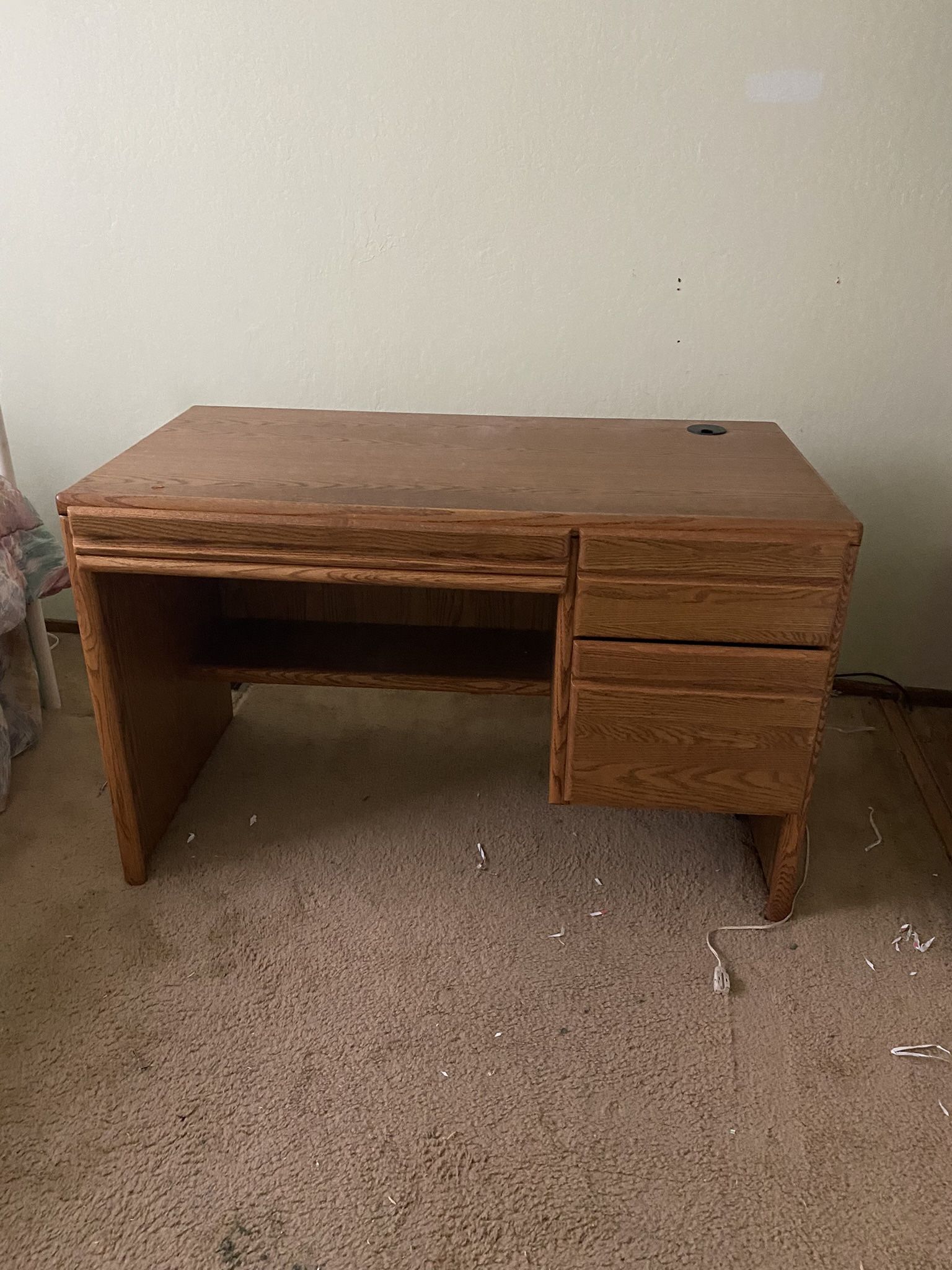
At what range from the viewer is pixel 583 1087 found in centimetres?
117

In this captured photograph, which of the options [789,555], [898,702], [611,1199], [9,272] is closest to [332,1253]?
[611,1199]

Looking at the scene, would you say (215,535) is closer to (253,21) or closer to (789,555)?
(789,555)

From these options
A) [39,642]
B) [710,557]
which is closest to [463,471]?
[710,557]

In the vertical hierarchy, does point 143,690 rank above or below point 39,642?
above

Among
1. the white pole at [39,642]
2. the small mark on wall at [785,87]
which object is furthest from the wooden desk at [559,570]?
the small mark on wall at [785,87]

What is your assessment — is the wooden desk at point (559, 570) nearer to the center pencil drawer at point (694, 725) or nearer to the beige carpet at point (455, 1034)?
the center pencil drawer at point (694, 725)

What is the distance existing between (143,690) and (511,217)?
1.08m

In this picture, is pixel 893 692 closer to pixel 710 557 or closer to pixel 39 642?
pixel 710 557

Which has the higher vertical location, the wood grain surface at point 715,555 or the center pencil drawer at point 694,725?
the wood grain surface at point 715,555

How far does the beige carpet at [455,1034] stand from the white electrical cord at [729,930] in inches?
0.7

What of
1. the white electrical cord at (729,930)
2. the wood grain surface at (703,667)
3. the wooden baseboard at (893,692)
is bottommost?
the white electrical cord at (729,930)

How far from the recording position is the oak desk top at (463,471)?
4.03 ft

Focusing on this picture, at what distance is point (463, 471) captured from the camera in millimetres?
1374

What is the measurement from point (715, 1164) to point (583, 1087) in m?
0.18
